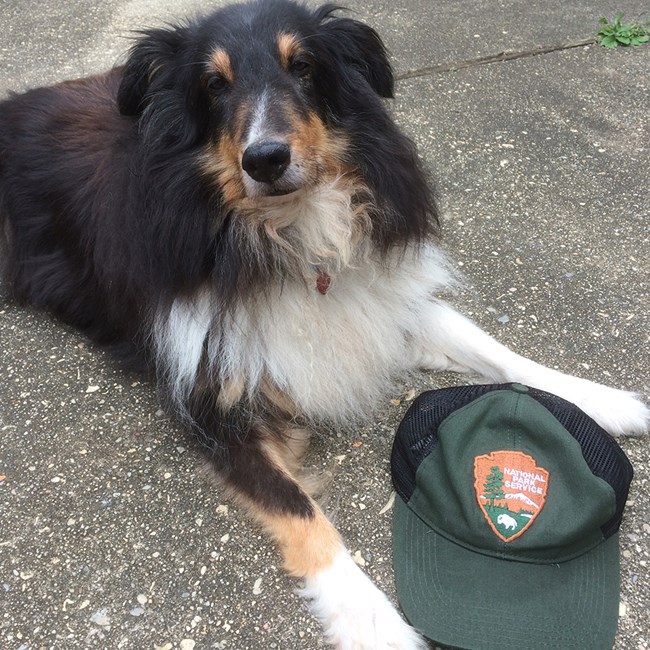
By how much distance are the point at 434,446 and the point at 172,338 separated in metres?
1.04

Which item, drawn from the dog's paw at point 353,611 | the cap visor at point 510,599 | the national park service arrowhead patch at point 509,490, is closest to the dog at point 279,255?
the dog's paw at point 353,611

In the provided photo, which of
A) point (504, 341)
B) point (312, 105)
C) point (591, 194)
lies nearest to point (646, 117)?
point (591, 194)

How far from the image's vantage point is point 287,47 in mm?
2162

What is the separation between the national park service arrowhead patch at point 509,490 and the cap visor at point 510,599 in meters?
0.11

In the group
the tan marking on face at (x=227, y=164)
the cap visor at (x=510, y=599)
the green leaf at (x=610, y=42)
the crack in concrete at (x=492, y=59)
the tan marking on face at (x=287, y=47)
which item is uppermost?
the tan marking on face at (x=287, y=47)

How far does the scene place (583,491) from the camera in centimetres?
191

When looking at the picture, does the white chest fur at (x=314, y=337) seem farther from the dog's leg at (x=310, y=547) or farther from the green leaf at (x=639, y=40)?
the green leaf at (x=639, y=40)

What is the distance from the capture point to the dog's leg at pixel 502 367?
8.14 feet

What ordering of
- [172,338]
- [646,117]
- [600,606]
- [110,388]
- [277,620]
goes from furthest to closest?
[646,117] → [110,388] → [172,338] → [277,620] → [600,606]

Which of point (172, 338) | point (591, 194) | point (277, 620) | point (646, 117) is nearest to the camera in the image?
point (277, 620)

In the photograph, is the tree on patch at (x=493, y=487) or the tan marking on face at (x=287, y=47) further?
the tan marking on face at (x=287, y=47)

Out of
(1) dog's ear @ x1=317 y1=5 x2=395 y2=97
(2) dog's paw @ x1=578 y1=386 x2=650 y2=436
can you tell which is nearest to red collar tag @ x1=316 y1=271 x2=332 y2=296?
(1) dog's ear @ x1=317 y1=5 x2=395 y2=97

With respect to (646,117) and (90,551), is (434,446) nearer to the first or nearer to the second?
(90,551)

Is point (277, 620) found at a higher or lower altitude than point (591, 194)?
lower
